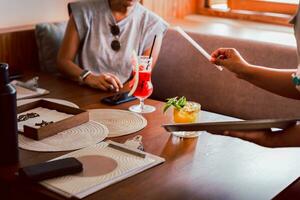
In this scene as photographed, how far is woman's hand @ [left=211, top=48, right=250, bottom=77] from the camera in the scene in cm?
167

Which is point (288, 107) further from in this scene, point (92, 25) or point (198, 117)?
point (92, 25)

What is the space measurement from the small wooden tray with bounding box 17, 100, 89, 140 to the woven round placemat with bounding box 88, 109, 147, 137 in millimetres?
70

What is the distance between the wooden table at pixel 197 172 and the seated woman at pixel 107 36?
30.0 inches

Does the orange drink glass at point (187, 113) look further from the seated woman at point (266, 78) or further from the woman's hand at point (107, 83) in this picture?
the woman's hand at point (107, 83)

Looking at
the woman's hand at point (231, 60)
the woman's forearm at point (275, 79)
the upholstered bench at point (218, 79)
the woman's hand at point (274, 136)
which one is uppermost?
the woman's hand at point (231, 60)

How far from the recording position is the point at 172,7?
3098mm

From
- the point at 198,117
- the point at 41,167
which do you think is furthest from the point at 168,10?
the point at 41,167

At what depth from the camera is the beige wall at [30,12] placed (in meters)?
2.49

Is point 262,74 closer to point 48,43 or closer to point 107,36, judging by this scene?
point 107,36

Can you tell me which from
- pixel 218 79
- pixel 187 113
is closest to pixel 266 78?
pixel 187 113

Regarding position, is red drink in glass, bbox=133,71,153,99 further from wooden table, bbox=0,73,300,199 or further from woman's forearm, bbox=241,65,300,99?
woman's forearm, bbox=241,65,300,99

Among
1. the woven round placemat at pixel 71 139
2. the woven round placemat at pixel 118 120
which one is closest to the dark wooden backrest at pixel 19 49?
the woven round placemat at pixel 118 120

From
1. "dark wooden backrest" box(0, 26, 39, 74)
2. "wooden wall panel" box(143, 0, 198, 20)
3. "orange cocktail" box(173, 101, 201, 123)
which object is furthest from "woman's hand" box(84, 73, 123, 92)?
"wooden wall panel" box(143, 0, 198, 20)

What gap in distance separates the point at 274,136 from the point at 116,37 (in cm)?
118
